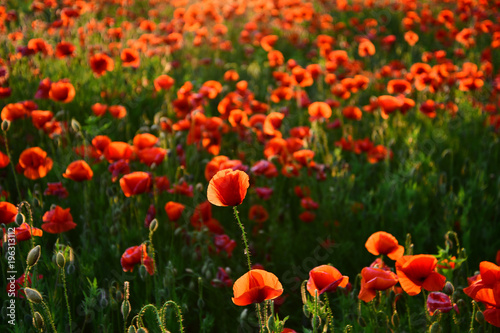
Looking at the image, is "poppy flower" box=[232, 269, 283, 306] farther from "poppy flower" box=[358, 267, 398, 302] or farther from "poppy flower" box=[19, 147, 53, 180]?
"poppy flower" box=[19, 147, 53, 180]

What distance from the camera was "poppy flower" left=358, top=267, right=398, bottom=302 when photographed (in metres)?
1.40

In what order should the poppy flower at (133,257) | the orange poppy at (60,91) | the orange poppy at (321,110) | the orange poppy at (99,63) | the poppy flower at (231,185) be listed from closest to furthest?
1. the poppy flower at (231,185)
2. the poppy flower at (133,257)
3. the orange poppy at (60,91)
4. the orange poppy at (321,110)
5. the orange poppy at (99,63)

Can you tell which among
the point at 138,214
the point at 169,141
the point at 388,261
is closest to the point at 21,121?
the point at 169,141

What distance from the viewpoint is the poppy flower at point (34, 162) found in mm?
2107

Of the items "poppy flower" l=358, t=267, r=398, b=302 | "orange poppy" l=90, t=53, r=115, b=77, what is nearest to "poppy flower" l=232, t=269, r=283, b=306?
"poppy flower" l=358, t=267, r=398, b=302

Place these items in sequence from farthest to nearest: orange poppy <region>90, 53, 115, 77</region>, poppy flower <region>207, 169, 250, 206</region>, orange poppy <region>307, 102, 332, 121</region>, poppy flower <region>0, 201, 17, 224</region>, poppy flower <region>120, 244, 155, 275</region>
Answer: orange poppy <region>90, 53, 115, 77</region> < orange poppy <region>307, 102, 332, 121</region> < poppy flower <region>120, 244, 155, 275</region> < poppy flower <region>0, 201, 17, 224</region> < poppy flower <region>207, 169, 250, 206</region>

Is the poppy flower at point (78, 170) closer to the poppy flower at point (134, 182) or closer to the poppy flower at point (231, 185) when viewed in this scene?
the poppy flower at point (134, 182)

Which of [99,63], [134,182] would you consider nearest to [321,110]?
[134,182]

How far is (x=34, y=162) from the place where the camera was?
2143mm

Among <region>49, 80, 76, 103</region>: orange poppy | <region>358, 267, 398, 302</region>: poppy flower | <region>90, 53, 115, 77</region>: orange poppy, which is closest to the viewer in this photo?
<region>358, 267, 398, 302</region>: poppy flower

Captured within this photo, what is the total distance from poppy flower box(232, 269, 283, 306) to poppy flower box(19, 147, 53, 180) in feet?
4.38

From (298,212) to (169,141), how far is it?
2.85ft

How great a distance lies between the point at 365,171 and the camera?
10.0 ft

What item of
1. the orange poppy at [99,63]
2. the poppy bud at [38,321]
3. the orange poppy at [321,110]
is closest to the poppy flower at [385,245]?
the poppy bud at [38,321]
